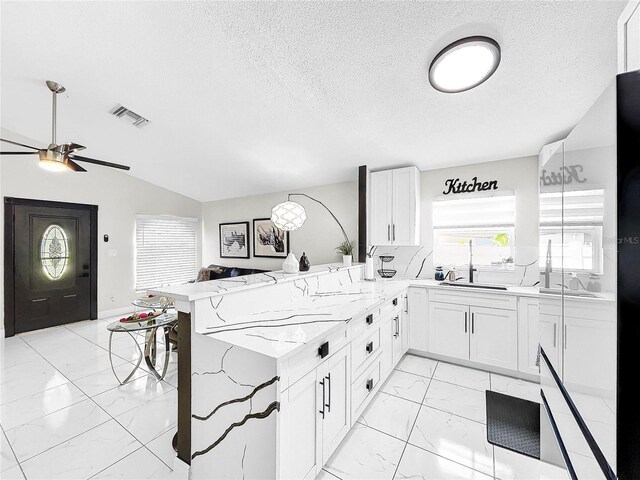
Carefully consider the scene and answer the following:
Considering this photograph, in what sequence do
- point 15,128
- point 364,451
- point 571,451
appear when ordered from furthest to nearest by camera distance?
point 15,128 < point 364,451 < point 571,451

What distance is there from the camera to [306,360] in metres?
1.41

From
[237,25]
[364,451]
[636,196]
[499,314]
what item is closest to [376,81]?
[237,25]

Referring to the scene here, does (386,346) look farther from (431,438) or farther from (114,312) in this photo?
(114,312)

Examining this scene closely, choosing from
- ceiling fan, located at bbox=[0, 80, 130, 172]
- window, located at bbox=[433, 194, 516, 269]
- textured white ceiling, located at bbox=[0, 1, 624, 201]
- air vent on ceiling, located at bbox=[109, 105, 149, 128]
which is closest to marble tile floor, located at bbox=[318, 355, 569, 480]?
window, located at bbox=[433, 194, 516, 269]

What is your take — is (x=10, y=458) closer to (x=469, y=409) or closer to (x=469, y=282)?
(x=469, y=409)

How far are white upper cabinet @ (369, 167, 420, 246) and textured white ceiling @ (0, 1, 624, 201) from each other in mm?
210

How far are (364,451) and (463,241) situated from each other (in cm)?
273

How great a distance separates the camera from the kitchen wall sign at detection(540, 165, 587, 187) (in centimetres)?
90

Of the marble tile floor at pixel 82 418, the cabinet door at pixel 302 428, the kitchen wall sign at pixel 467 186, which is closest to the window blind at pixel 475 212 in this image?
the kitchen wall sign at pixel 467 186

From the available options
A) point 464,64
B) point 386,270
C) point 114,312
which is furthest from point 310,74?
point 114,312

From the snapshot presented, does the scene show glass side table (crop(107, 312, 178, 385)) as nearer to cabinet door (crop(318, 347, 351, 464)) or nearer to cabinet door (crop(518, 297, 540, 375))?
cabinet door (crop(318, 347, 351, 464))

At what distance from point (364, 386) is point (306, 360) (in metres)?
0.96

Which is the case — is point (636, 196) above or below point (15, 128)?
below

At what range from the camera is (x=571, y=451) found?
948mm
